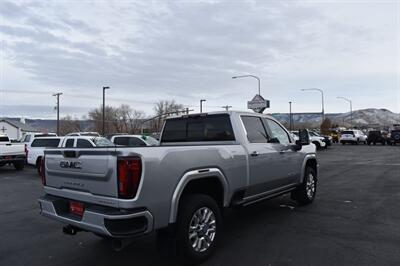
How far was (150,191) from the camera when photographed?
4.23m

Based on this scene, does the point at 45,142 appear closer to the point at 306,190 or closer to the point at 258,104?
the point at 306,190

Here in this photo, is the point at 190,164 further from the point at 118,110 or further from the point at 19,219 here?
the point at 118,110

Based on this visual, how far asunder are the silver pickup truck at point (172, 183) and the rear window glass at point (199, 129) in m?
0.02

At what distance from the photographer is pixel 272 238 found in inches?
232

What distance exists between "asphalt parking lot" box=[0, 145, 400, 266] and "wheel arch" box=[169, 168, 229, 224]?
78cm

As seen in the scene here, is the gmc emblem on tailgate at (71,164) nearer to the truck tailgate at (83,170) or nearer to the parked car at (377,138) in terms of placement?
the truck tailgate at (83,170)

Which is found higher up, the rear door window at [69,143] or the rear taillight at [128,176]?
the rear door window at [69,143]

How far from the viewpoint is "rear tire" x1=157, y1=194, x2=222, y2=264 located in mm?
4629

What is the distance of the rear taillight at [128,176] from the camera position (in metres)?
4.09

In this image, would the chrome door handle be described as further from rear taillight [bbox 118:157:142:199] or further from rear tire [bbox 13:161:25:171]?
rear tire [bbox 13:161:25:171]

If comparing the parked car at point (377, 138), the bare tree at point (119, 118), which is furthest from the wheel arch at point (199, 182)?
the bare tree at point (119, 118)

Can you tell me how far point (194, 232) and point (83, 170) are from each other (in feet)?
5.22

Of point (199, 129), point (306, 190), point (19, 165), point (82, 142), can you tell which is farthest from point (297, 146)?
point (19, 165)

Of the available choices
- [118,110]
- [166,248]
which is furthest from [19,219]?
[118,110]
